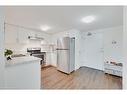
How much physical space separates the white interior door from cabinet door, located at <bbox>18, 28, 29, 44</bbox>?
118 inches

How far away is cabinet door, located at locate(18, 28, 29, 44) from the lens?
11.1 feet

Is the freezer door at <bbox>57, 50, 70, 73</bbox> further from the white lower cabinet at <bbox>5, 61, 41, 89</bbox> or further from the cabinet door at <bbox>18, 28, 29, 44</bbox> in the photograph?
the white lower cabinet at <bbox>5, 61, 41, 89</bbox>

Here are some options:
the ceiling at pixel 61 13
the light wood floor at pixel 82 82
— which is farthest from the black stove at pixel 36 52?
the ceiling at pixel 61 13

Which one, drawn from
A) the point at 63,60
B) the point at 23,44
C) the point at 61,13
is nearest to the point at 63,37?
the point at 63,60

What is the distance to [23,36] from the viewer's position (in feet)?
11.5

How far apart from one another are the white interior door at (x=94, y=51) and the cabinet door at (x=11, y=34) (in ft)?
11.1

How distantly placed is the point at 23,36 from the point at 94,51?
3.39 m

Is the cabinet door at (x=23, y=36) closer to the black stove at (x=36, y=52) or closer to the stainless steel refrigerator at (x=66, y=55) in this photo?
the black stove at (x=36, y=52)

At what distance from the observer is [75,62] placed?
3912mm

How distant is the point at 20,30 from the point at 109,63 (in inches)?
153

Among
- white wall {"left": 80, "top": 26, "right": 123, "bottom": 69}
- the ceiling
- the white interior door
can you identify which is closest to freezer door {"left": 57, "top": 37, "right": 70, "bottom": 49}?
the ceiling

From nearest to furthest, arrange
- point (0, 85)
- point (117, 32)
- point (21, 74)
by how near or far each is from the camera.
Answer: point (0, 85) → point (21, 74) → point (117, 32)

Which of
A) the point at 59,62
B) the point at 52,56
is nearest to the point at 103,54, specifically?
the point at 59,62
